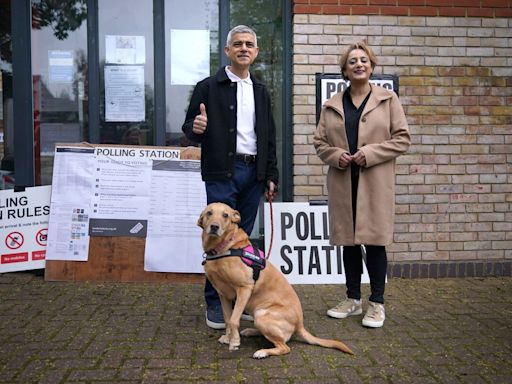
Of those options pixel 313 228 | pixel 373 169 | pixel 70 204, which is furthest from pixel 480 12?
pixel 70 204

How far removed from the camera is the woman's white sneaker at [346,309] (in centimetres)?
423

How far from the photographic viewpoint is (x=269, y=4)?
5840 millimetres

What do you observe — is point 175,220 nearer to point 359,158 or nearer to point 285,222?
point 285,222

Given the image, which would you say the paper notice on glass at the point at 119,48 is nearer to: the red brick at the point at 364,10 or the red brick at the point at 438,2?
the red brick at the point at 364,10

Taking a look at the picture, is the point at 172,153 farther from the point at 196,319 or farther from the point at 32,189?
the point at 196,319

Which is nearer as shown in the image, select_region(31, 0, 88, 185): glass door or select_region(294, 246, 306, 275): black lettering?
select_region(294, 246, 306, 275): black lettering

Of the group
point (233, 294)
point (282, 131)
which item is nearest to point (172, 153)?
point (282, 131)

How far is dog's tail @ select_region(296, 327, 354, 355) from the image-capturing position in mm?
3427

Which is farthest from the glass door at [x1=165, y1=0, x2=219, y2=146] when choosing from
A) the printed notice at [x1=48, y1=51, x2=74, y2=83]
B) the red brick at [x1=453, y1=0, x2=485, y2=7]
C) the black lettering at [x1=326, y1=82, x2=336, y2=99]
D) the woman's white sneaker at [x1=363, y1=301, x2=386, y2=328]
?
the woman's white sneaker at [x1=363, y1=301, x2=386, y2=328]

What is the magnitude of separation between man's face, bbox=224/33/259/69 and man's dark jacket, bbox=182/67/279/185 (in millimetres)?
174

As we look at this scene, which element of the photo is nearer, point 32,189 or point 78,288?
point 78,288

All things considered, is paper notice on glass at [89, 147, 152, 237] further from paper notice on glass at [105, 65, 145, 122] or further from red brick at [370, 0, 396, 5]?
red brick at [370, 0, 396, 5]

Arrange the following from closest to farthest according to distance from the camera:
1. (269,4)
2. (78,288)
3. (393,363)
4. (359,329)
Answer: (393,363) < (359,329) < (78,288) < (269,4)

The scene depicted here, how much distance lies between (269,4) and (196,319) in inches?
139
